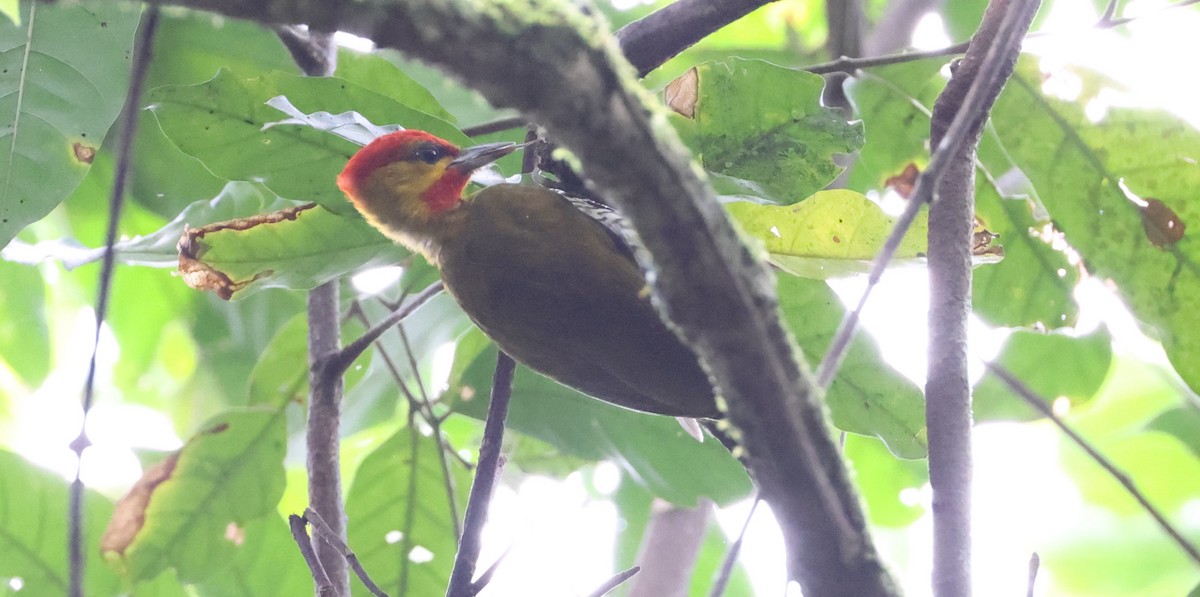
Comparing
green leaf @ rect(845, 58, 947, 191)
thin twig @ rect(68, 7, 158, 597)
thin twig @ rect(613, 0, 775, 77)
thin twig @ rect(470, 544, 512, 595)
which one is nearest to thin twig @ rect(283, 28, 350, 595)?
thin twig @ rect(470, 544, 512, 595)

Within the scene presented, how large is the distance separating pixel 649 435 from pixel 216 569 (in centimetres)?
121

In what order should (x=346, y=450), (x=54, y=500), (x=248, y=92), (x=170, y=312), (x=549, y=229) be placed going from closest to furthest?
(x=248, y=92), (x=549, y=229), (x=54, y=500), (x=170, y=312), (x=346, y=450)

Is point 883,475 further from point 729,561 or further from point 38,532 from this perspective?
point 38,532

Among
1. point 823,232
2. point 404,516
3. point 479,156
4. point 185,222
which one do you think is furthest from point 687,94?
point 404,516

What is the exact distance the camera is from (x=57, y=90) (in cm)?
243

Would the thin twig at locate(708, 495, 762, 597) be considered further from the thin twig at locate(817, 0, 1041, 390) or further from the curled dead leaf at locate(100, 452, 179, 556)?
the curled dead leaf at locate(100, 452, 179, 556)

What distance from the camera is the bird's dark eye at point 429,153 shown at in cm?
285

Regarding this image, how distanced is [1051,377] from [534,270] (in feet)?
4.76

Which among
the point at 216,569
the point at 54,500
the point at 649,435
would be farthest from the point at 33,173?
the point at 649,435

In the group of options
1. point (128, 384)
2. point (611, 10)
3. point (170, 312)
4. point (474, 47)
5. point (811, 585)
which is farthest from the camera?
point (128, 384)

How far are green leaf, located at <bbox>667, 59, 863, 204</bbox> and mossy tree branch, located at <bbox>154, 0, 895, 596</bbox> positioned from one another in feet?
3.93

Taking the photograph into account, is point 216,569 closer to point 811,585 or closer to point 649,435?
point 649,435

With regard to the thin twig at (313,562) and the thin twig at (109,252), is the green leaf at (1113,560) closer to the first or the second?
the thin twig at (313,562)

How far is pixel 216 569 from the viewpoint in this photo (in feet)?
9.30
